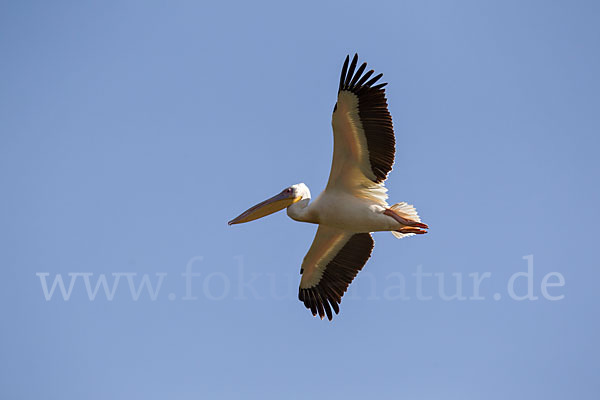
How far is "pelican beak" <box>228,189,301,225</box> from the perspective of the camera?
37.0ft

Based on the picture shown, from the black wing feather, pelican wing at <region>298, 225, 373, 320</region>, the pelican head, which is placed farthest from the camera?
pelican wing at <region>298, 225, 373, 320</region>

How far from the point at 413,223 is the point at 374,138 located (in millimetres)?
1208

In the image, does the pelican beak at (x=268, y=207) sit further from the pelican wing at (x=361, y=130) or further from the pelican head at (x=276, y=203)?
the pelican wing at (x=361, y=130)

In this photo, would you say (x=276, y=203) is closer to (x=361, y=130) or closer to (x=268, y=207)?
(x=268, y=207)

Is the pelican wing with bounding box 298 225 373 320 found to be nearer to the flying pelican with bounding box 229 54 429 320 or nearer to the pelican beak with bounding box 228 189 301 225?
the flying pelican with bounding box 229 54 429 320

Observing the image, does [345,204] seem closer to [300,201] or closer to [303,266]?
[300,201]

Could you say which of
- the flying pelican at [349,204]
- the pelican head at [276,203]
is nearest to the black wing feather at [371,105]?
the flying pelican at [349,204]

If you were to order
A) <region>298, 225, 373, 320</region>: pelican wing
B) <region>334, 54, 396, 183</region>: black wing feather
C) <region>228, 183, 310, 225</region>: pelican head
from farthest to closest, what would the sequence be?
<region>298, 225, 373, 320</region>: pelican wing < <region>228, 183, 310, 225</region>: pelican head < <region>334, 54, 396, 183</region>: black wing feather

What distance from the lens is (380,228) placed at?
10.7 m

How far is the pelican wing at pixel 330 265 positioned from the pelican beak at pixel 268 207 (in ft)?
1.94

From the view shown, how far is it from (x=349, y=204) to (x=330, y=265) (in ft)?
4.29

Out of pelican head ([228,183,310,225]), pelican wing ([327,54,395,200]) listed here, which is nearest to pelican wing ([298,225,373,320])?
pelican head ([228,183,310,225])

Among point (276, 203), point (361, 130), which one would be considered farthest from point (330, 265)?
point (361, 130)

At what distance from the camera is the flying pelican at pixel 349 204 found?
1010 centimetres
